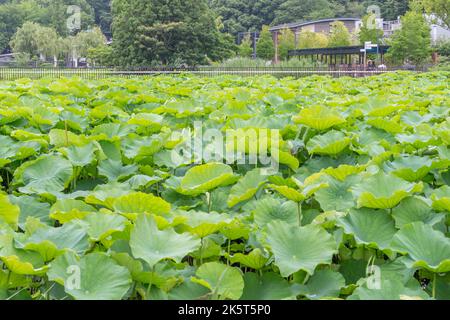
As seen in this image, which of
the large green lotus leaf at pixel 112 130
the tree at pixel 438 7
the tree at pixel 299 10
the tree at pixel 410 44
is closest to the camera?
the large green lotus leaf at pixel 112 130

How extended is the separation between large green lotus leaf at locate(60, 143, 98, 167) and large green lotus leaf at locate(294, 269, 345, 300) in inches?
35.5

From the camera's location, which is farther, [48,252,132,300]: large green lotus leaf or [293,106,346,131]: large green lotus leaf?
[293,106,346,131]: large green lotus leaf

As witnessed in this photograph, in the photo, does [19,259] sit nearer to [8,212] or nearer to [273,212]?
[8,212]

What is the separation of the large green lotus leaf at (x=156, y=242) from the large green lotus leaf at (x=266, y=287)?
12 cm

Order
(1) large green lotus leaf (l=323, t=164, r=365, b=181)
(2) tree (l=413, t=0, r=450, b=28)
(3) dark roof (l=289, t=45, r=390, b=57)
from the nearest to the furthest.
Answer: (1) large green lotus leaf (l=323, t=164, r=365, b=181), (3) dark roof (l=289, t=45, r=390, b=57), (2) tree (l=413, t=0, r=450, b=28)

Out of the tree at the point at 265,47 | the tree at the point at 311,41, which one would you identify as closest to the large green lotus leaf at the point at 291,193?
the tree at the point at 265,47

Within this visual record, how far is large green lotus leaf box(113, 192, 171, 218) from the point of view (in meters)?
1.18

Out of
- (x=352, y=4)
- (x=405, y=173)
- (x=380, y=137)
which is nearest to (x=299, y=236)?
(x=405, y=173)

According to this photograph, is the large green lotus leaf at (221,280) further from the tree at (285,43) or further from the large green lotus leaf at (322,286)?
the tree at (285,43)

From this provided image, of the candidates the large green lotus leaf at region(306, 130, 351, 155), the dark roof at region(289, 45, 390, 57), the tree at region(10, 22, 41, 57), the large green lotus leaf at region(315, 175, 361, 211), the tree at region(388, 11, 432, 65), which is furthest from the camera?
the tree at region(10, 22, 41, 57)

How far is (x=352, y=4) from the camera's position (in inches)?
2425

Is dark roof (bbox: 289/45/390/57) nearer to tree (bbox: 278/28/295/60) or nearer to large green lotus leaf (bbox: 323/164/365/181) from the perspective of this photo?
tree (bbox: 278/28/295/60)

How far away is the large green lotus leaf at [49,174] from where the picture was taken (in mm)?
1580

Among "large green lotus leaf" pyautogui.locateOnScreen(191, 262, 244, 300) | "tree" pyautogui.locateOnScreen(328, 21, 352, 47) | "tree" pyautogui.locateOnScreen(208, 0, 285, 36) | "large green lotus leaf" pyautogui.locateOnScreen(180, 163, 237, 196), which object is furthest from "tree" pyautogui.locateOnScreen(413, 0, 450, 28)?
"large green lotus leaf" pyautogui.locateOnScreen(191, 262, 244, 300)
